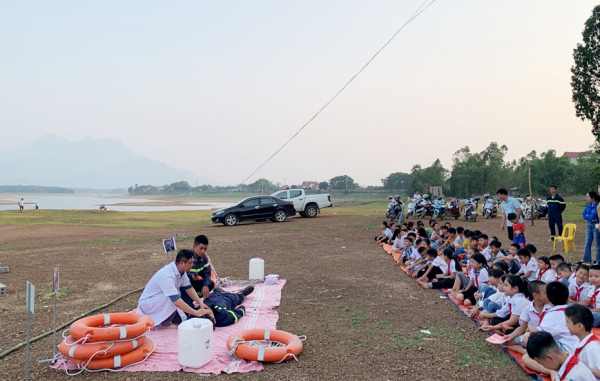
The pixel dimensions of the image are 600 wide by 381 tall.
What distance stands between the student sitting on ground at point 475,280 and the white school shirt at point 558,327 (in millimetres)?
2112

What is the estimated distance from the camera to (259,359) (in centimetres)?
405

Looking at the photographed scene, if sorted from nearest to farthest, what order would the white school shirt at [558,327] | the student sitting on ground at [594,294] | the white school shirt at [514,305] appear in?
the white school shirt at [558,327] → the white school shirt at [514,305] → the student sitting on ground at [594,294]

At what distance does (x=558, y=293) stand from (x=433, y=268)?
347cm

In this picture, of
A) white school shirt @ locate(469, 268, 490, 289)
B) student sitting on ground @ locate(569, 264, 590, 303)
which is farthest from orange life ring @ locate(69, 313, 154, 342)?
student sitting on ground @ locate(569, 264, 590, 303)

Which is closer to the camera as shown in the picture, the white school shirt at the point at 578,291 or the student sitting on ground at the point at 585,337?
the student sitting on ground at the point at 585,337

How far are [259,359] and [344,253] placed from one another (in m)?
7.02

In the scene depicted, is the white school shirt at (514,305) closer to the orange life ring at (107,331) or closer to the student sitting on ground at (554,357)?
the student sitting on ground at (554,357)

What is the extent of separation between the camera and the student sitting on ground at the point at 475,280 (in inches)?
235

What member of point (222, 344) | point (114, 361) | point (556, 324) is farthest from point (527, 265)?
point (114, 361)

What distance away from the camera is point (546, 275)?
5703 mm

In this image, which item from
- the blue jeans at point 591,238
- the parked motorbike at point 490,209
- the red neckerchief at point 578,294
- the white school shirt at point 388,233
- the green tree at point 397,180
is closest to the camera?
the red neckerchief at point 578,294

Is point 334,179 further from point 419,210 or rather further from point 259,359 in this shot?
point 259,359

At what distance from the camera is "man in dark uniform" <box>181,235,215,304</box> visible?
19.6 feet

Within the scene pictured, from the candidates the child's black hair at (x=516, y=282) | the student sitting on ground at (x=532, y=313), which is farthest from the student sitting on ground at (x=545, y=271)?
the student sitting on ground at (x=532, y=313)
